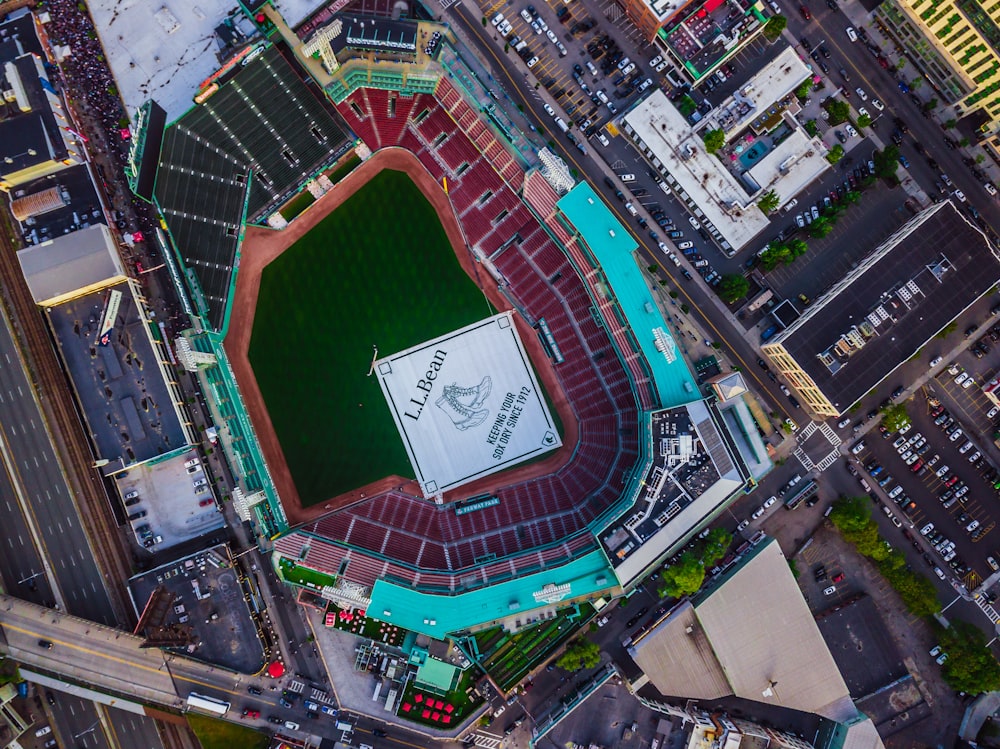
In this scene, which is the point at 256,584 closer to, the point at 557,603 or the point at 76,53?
the point at 557,603

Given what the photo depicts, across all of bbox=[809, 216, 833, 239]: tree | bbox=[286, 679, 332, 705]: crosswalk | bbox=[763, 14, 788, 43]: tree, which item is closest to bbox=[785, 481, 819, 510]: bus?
bbox=[809, 216, 833, 239]: tree

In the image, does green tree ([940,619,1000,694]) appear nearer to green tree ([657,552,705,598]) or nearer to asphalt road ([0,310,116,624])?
green tree ([657,552,705,598])

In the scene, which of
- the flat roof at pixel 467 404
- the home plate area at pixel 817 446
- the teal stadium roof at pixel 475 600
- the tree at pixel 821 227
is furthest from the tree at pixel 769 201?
the teal stadium roof at pixel 475 600

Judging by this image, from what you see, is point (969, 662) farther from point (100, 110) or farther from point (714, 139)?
point (100, 110)

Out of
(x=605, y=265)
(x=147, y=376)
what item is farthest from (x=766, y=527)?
(x=147, y=376)

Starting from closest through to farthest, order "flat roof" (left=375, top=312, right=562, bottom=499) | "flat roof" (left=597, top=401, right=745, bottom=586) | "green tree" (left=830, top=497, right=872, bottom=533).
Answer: "flat roof" (left=597, top=401, right=745, bottom=586)
"green tree" (left=830, top=497, right=872, bottom=533)
"flat roof" (left=375, top=312, right=562, bottom=499)

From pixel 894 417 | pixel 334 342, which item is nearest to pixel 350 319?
pixel 334 342
